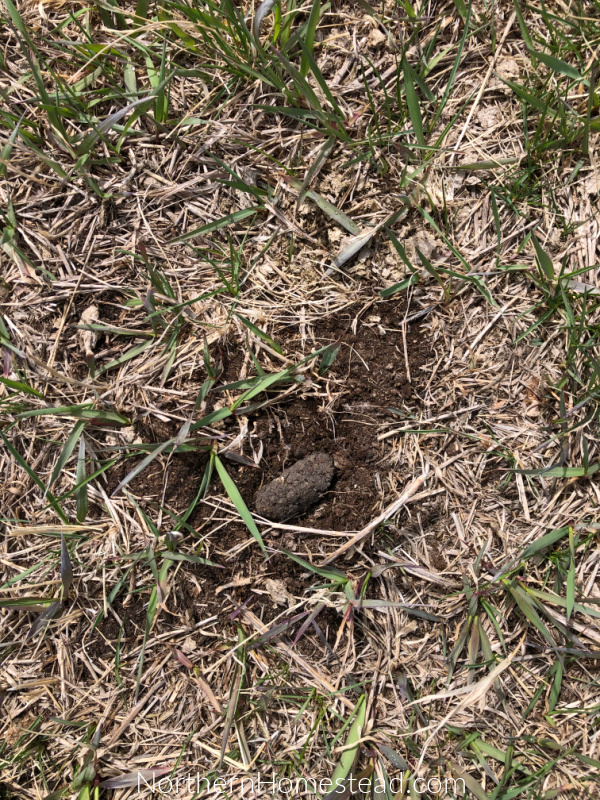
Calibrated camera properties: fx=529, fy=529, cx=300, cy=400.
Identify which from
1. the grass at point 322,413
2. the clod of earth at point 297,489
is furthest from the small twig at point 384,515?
the clod of earth at point 297,489

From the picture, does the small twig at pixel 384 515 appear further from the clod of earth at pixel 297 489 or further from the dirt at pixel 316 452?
the clod of earth at pixel 297 489

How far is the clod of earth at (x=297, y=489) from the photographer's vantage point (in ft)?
5.77

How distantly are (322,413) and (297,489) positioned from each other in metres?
0.27

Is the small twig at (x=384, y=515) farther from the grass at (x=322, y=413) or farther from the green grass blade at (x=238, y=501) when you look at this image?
the green grass blade at (x=238, y=501)

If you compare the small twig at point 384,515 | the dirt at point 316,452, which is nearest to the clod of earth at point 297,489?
the dirt at point 316,452

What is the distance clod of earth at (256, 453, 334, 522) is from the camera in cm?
176

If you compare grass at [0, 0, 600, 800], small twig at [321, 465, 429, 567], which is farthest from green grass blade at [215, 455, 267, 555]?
small twig at [321, 465, 429, 567]

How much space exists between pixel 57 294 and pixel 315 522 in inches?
48.6

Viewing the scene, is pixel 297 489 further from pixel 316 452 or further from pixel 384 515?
pixel 384 515

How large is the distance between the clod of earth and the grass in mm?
53

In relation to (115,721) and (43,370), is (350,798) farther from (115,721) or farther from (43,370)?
(43,370)

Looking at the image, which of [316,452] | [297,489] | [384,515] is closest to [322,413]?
[316,452]

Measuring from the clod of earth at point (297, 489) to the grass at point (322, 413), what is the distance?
53mm

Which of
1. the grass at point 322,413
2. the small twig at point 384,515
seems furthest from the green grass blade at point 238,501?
the small twig at point 384,515
